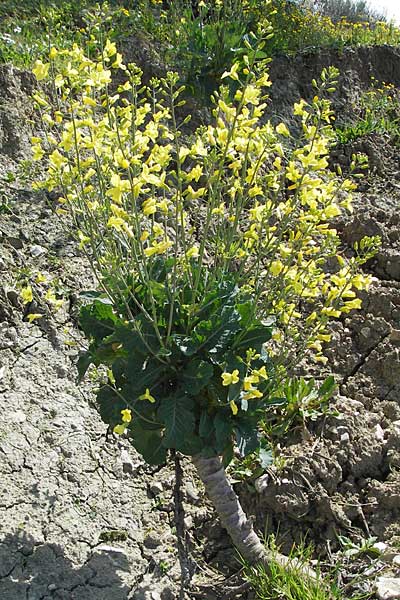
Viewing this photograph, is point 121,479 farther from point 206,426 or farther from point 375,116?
point 375,116

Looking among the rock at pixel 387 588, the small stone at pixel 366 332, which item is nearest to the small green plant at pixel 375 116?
the small stone at pixel 366 332

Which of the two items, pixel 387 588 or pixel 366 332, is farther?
pixel 366 332

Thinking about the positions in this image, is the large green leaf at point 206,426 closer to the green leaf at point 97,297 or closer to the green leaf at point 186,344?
the green leaf at point 186,344

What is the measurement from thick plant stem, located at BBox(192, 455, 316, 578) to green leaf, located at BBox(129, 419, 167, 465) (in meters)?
0.14

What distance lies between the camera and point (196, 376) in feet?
8.00

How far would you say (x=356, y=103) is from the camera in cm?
582

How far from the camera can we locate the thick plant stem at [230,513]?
2.71 m

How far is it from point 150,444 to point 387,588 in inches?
40.5

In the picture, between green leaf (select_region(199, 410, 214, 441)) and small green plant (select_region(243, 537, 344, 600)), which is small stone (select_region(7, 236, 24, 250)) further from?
small green plant (select_region(243, 537, 344, 600))

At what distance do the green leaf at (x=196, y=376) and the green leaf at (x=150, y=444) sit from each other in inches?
11.3

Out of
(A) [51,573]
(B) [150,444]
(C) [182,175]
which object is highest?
(C) [182,175]

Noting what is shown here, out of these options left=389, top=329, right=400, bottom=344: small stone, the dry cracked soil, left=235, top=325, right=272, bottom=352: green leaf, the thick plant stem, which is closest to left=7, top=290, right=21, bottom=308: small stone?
the dry cracked soil

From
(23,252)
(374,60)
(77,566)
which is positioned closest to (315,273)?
(77,566)

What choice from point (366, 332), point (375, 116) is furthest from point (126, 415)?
point (375, 116)
